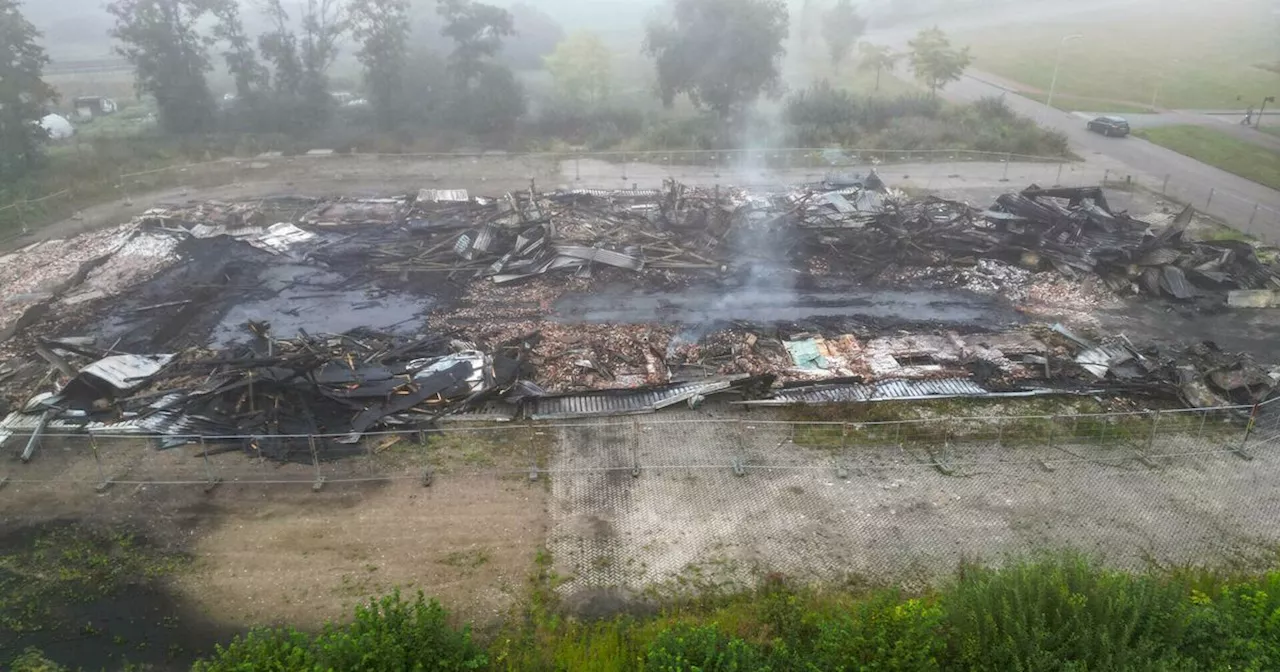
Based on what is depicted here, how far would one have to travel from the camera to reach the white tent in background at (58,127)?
42263 mm

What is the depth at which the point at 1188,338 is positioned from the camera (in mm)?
21016

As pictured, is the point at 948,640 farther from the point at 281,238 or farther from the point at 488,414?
the point at 281,238

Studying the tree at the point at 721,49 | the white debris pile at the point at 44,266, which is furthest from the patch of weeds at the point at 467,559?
the tree at the point at 721,49

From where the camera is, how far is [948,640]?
989 centimetres

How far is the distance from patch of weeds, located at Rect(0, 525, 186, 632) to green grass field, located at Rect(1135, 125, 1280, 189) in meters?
45.6

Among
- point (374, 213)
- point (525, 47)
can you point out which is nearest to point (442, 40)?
point (525, 47)

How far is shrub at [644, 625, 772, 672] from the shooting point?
933 cm

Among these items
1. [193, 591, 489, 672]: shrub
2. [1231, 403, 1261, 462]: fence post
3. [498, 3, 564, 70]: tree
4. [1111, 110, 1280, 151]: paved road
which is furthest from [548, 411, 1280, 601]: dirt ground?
[498, 3, 564, 70]: tree

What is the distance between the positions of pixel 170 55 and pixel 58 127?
968cm

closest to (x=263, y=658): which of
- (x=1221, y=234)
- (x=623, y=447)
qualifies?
(x=623, y=447)

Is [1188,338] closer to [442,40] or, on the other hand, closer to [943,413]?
[943,413]

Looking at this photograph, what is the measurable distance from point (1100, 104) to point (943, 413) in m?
46.7

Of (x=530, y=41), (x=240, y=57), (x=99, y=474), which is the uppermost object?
(x=530, y=41)

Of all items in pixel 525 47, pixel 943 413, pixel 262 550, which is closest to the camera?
pixel 262 550
